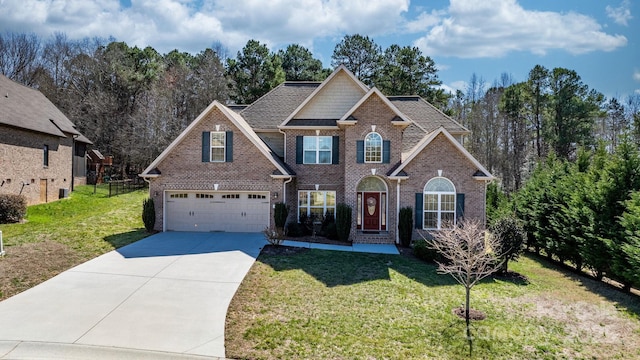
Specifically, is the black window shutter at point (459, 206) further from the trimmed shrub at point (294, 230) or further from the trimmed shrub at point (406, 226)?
the trimmed shrub at point (294, 230)

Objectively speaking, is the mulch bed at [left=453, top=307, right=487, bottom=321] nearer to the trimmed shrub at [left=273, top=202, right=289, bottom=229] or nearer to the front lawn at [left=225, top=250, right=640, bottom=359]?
the front lawn at [left=225, top=250, right=640, bottom=359]

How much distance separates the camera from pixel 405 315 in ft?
30.9

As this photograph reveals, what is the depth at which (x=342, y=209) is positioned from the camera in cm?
1739

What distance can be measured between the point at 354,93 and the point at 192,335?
15.2 metres

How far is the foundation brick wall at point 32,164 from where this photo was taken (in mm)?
20922

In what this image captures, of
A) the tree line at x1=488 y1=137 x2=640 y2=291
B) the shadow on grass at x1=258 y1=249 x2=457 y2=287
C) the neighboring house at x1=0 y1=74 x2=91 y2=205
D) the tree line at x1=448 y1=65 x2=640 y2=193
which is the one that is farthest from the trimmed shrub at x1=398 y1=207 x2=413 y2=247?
the neighboring house at x1=0 y1=74 x2=91 y2=205

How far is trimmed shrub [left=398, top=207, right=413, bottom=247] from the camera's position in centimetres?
1698

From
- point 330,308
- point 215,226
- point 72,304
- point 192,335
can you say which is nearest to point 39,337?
point 72,304

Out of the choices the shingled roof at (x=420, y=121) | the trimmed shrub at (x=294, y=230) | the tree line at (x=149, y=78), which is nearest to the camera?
the trimmed shrub at (x=294, y=230)

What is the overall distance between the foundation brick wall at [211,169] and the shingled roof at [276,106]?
3367 millimetres

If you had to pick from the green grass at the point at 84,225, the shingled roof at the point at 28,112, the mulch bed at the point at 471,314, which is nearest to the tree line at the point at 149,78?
the shingled roof at the point at 28,112

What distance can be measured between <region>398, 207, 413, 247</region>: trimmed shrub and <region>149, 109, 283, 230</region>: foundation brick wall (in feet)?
19.3

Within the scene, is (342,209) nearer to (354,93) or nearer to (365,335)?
(354,93)

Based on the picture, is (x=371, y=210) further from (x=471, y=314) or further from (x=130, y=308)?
(x=130, y=308)
